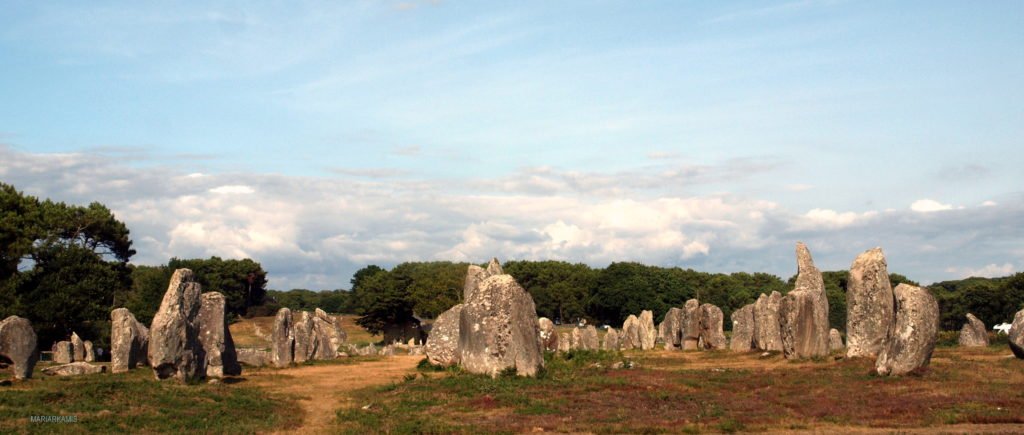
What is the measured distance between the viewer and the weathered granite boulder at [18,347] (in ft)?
94.0

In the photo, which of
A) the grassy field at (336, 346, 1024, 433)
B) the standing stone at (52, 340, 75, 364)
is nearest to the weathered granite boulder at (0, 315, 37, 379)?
the grassy field at (336, 346, 1024, 433)

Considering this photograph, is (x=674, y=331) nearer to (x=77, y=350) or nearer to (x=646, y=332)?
(x=646, y=332)

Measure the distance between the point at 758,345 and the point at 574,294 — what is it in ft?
209

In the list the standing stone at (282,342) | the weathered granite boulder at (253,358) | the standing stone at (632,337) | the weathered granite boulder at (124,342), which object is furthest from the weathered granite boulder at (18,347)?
the standing stone at (632,337)

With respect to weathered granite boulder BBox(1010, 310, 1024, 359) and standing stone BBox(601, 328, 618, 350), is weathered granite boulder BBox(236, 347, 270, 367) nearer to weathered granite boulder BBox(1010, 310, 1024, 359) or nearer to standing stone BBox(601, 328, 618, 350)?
standing stone BBox(601, 328, 618, 350)

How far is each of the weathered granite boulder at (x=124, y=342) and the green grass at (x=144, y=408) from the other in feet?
22.8

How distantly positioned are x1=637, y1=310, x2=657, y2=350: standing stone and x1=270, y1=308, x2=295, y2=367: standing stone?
26.2 m

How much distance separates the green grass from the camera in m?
19.7

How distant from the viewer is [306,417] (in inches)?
908

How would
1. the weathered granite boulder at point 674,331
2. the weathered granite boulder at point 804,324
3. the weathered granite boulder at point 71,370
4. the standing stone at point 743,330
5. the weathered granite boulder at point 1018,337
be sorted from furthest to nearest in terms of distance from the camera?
the weathered granite boulder at point 674,331, the standing stone at point 743,330, the weathered granite boulder at point 804,324, the weathered granite boulder at point 1018,337, the weathered granite boulder at point 71,370

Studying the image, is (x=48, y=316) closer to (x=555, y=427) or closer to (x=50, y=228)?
(x=50, y=228)

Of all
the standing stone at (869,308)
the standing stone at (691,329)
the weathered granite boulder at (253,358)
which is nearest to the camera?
the standing stone at (869,308)

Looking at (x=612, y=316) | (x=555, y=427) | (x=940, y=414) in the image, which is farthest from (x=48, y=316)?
(x=612, y=316)

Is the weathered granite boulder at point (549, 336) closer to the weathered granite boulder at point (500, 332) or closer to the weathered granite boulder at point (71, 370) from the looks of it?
the weathered granite boulder at point (500, 332)
